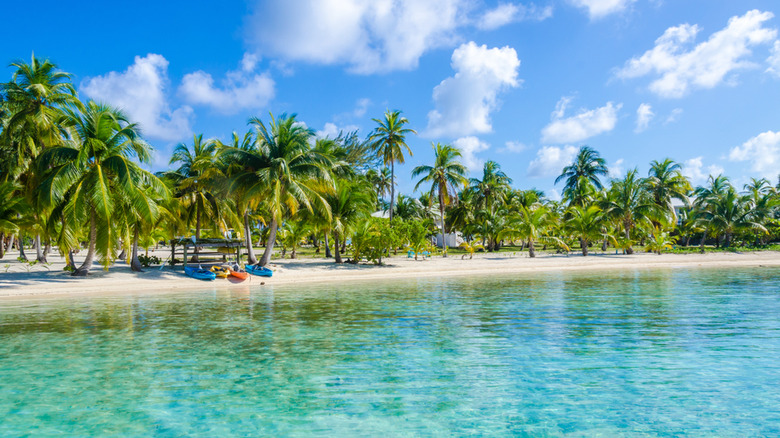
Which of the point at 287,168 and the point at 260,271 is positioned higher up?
the point at 287,168

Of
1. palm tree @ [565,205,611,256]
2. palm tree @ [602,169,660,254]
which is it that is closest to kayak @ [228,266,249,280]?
palm tree @ [565,205,611,256]

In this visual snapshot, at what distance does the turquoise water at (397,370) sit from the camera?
5.16 metres

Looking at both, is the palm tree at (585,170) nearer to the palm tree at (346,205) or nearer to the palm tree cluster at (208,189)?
the palm tree cluster at (208,189)

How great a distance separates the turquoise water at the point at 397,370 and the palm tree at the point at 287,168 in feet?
34.7

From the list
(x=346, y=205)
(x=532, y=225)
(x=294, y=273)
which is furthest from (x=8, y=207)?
(x=532, y=225)

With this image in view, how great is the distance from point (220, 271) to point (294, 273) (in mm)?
3745

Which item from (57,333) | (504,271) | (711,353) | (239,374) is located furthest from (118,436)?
(504,271)

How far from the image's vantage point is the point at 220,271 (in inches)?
899

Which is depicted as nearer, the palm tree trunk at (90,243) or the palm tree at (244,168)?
the palm tree trunk at (90,243)

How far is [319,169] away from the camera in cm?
2430

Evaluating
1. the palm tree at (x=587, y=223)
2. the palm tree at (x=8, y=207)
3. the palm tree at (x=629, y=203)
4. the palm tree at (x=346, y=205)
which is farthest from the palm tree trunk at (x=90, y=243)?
the palm tree at (x=629, y=203)

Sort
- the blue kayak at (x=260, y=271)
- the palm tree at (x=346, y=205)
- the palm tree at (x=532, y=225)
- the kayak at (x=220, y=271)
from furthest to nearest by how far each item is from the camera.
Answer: the palm tree at (x=532, y=225) → the palm tree at (x=346, y=205) → the blue kayak at (x=260, y=271) → the kayak at (x=220, y=271)

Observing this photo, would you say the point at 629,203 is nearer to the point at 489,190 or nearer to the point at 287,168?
the point at 489,190

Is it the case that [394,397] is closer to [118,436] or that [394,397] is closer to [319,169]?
[118,436]
